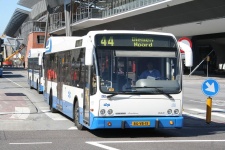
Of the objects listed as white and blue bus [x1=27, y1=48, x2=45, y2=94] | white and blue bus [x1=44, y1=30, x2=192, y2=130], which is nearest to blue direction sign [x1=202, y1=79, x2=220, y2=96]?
white and blue bus [x1=44, y1=30, x2=192, y2=130]

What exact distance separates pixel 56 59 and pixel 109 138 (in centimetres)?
575

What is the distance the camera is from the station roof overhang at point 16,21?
132 meters

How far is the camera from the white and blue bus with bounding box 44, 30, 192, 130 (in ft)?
37.0

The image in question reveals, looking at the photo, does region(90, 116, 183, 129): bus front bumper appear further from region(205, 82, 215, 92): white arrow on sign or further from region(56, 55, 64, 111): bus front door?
region(56, 55, 64, 111): bus front door

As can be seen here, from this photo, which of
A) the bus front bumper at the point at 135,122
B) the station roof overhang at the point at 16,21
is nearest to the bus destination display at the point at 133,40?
the bus front bumper at the point at 135,122

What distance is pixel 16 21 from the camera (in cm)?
14525

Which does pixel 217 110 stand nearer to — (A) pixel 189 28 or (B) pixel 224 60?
(A) pixel 189 28

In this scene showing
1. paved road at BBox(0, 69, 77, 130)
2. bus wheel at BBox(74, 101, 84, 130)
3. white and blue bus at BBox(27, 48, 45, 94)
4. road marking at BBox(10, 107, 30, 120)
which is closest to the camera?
bus wheel at BBox(74, 101, 84, 130)

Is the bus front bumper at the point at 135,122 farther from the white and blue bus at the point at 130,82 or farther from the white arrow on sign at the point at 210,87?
the white arrow on sign at the point at 210,87

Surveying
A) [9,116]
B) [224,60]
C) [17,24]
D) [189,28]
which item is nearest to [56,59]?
[9,116]

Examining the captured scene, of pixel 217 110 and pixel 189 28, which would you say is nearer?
pixel 217 110

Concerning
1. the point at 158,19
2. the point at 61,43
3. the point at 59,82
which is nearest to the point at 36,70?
the point at 59,82

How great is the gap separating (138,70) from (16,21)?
138 m

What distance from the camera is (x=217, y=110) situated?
2003 cm
